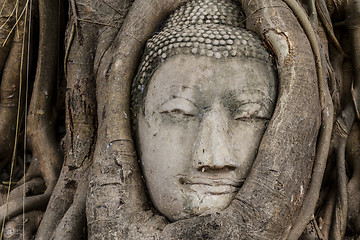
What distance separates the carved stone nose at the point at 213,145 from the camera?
6.05 feet

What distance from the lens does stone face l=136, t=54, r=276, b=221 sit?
6.14 feet

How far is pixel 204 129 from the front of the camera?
6.22 feet

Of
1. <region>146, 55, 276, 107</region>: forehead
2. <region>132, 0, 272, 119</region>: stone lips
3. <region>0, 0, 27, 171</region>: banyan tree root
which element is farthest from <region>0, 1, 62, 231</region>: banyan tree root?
<region>146, 55, 276, 107</region>: forehead

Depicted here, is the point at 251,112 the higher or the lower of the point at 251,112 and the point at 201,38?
the lower

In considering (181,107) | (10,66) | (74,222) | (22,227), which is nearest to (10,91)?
(10,66)

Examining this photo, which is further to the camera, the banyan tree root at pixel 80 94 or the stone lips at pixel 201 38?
the banyan tree root at pixel 80 94

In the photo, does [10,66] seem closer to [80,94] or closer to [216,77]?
[80,94]

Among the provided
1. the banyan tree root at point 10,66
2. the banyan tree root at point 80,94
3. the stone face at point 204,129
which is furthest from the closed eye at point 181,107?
the banyan tree root at point 10,66

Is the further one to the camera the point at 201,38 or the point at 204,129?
the point at 201,38

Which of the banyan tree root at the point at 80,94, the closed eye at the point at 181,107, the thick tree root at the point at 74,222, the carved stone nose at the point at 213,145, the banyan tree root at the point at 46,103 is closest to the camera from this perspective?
the carved stone nose at the point at 213,145

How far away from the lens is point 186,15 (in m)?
2.21

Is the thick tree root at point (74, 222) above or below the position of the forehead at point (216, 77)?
below

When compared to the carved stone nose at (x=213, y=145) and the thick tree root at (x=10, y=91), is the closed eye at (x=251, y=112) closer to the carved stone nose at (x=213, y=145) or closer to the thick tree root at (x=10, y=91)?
the carved stone nose at (x=213, y=145)

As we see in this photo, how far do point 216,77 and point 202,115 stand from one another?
17 cm
